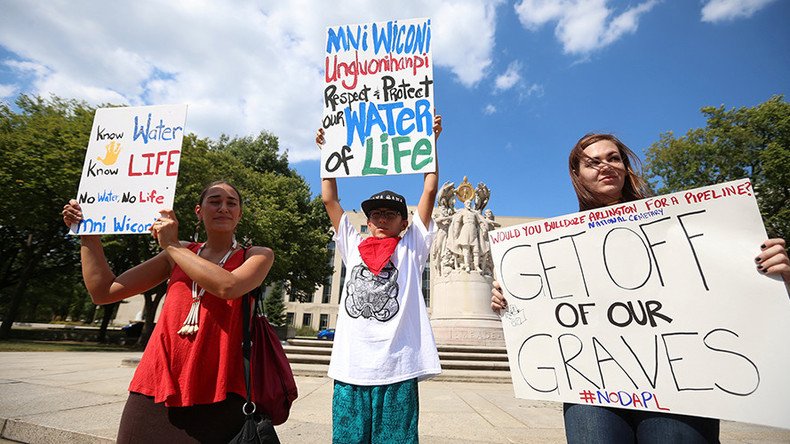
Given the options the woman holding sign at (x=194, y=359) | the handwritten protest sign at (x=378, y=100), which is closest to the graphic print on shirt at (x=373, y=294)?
the woman holding sign at (x=194, y=359)

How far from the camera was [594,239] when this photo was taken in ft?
6.35

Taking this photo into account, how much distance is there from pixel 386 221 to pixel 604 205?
134 cm

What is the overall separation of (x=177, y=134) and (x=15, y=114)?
72.3 ft

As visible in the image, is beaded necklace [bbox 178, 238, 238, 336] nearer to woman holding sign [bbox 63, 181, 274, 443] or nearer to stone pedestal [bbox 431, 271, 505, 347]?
woman holding sign [bbox 63, 181, 274, 443]

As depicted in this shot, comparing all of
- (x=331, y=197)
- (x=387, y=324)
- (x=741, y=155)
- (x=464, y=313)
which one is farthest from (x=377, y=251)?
(x=741, y=155)

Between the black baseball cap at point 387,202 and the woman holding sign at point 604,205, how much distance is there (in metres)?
0.91

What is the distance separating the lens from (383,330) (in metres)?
2.33

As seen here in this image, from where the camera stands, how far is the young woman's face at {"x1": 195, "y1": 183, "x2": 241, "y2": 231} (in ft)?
7.20

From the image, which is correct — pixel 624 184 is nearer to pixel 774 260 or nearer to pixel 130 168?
pixel 774 260

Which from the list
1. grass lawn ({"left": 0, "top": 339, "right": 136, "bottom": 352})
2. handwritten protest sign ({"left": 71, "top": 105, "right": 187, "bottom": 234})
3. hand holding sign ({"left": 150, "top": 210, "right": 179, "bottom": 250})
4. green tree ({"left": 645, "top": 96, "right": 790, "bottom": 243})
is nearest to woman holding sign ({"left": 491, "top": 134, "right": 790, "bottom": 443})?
hand holding sign ({"left": 150, "top": 210, "right": 179, "bottom": 250})

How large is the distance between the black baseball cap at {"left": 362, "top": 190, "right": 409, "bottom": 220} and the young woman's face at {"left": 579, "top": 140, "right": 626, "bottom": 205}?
116 centimetres

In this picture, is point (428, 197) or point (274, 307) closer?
point (428, 197)

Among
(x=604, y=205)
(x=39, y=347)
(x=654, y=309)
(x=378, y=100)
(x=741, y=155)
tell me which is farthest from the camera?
(x=741, y=155)

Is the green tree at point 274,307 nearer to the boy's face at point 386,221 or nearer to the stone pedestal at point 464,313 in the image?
the stone pedestal at point 464,313
